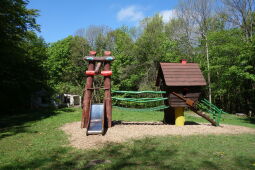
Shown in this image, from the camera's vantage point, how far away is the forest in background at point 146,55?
14281 mm

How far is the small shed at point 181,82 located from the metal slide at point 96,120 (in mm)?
3011

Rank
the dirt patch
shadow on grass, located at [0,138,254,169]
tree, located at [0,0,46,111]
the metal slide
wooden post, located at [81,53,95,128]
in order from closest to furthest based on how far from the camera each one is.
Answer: shadow on grass, located at [0,138,254,169]
the dirt patch
the metal slide
wooden post, located at [81,53,95,128]
tree, located at [0,0,46,111]

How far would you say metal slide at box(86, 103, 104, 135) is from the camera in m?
7.18

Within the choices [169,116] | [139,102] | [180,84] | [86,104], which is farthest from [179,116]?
[139,102]

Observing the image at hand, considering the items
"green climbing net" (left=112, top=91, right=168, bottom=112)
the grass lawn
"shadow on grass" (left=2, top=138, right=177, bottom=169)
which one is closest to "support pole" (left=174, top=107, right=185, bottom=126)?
"green climbing net" (left=112, top=91, right=168, bottom=112)

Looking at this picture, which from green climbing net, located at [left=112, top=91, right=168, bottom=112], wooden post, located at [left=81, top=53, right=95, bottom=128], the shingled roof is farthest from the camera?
the shingled roof

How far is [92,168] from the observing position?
429 cm

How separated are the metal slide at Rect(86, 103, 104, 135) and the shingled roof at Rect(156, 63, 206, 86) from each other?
3011 millimetres

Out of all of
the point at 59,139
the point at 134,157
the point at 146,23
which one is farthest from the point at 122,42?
the point at 134,157

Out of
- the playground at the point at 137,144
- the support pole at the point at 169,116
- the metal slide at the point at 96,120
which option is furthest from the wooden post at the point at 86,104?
the support pole at the point at 169,116

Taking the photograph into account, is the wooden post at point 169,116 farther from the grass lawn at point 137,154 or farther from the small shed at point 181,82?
the grass lawn at point 137,154

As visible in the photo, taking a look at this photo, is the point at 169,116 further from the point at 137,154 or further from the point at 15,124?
the point at 15,124

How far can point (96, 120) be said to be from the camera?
7984 millimetres

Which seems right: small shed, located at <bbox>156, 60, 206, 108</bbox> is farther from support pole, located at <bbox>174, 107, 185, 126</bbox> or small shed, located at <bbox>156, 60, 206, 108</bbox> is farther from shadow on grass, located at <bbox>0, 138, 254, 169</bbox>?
shadow on grass, located at <bbox>0, 138, 254, 169</bbox>
